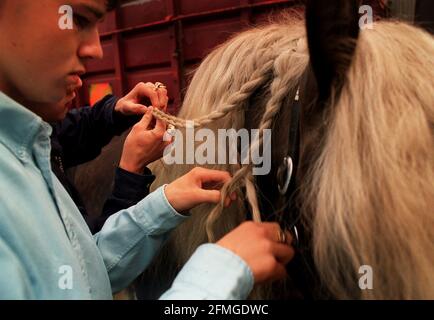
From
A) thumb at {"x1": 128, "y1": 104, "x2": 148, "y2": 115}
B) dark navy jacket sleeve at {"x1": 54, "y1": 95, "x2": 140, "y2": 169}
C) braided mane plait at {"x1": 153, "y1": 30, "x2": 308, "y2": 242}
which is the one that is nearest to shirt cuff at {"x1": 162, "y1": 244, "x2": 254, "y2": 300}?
braided mane plait at {"x1": 153, "y1": 30, "x2": 308, "y2": 242}

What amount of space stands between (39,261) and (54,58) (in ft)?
0.86

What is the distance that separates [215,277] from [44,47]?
36 cm

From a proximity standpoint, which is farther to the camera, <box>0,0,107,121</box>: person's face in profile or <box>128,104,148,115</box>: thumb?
<box>128,104,148,115</box>: thumb

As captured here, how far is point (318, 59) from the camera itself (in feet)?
1.69

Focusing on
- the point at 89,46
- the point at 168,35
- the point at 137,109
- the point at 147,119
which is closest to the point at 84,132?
the point at 137,109

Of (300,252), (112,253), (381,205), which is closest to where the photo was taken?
(381,205)

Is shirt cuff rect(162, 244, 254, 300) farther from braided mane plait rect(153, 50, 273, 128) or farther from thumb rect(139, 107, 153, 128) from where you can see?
thumb rect(139, 107, 153, 128)

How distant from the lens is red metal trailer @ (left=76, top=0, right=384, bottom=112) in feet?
6.59

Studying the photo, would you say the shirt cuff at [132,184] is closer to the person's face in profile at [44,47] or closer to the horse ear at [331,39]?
the person's face in profile at [44,47]

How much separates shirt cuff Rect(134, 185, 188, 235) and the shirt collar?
9.3 inches

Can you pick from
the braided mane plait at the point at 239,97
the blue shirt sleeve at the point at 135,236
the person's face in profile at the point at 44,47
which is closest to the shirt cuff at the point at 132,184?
the blue shirt sleeve at the point at 135,236
